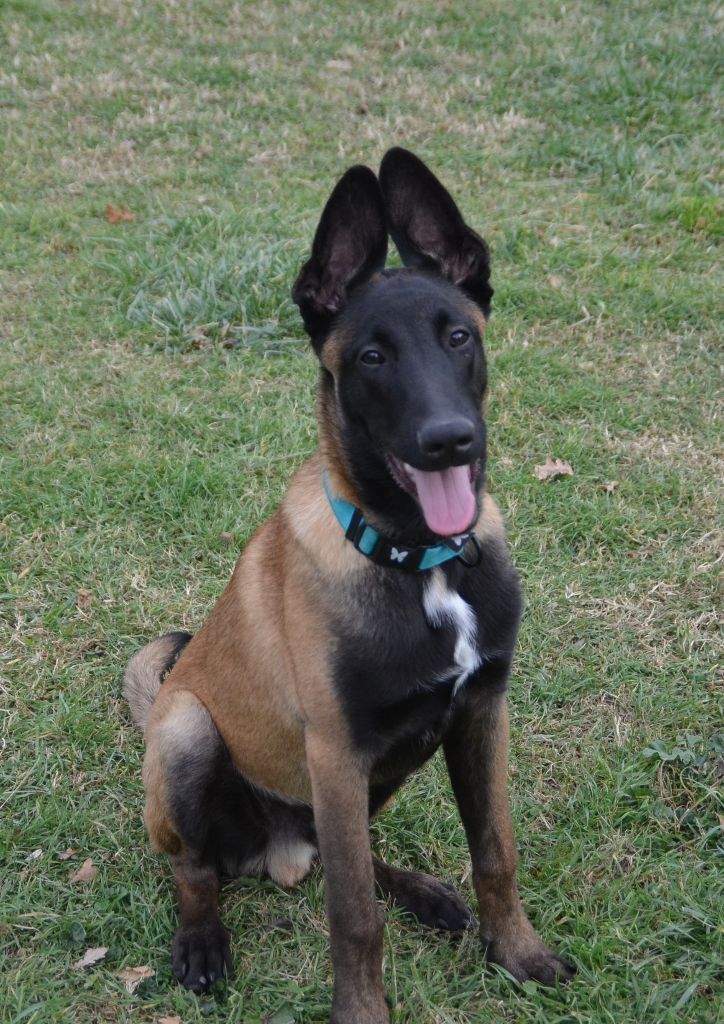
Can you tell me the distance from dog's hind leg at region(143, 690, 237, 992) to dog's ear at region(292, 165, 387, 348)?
1.15m

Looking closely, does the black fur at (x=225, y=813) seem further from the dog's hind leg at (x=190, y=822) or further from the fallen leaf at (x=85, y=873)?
the fallen leaf at (x=85, y=873)

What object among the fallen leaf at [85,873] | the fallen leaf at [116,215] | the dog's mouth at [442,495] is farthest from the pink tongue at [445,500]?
the fallen leaf at [116,215]

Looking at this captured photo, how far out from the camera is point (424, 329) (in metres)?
2.37

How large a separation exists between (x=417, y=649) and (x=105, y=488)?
2490 millimetres

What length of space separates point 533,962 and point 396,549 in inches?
45.4

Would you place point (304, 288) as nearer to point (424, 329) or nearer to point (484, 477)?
point (424, 329)

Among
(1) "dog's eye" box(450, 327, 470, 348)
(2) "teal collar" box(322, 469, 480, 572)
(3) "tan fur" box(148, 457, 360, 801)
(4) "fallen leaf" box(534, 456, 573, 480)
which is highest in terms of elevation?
(1) "dog's eye" box(450, 327, 470, 348)

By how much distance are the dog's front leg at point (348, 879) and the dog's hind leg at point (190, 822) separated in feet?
1.44

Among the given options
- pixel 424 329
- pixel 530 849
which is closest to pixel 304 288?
pixel 424 329

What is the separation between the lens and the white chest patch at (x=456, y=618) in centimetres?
244

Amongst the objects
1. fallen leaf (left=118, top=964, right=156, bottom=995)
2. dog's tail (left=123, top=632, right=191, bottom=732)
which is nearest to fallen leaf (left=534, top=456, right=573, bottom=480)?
dog's tail (left=123, top=632, right=191, bottom=732)

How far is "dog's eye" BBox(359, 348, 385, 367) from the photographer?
2.38m

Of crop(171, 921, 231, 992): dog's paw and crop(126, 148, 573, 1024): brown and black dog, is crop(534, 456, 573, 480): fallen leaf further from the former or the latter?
crop(171, 921, 231, 992): dog's paw

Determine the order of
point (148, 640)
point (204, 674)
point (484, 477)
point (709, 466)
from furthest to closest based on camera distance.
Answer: point (709, 466) → point (148, 640) → point (204, 674) → point (484, 477)
